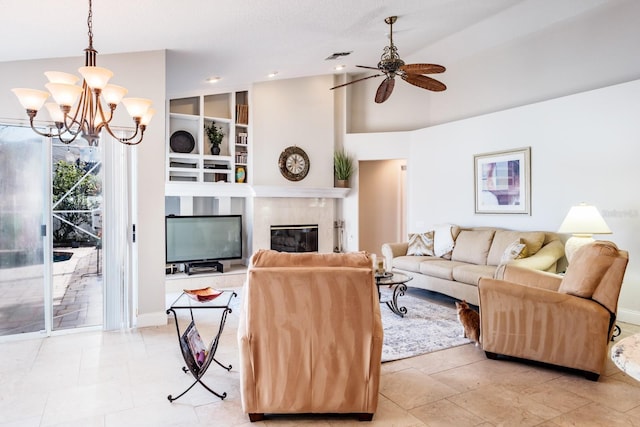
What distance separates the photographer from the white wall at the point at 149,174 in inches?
155

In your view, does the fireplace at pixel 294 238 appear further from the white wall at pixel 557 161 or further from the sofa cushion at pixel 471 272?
the sofa cushion at pixel 471 272

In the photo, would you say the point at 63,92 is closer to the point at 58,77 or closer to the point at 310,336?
the point at 58,77

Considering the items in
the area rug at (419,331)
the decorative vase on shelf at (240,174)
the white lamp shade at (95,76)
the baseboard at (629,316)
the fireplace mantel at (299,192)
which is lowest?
the area rug at (419,331)

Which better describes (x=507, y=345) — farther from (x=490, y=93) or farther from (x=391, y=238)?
(x=391, y=238)

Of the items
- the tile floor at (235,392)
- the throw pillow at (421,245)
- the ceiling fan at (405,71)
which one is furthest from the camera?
the throw pillow at (421,245)

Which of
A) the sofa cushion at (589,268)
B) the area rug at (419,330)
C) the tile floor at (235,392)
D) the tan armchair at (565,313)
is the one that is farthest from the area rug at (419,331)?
the sofa cushion at (589,268)

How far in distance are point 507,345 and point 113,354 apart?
3.26 m

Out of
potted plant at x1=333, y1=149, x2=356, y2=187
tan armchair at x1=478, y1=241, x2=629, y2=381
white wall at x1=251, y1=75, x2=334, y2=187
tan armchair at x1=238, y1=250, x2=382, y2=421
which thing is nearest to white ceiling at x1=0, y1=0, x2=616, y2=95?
white wall at x1=251, y1=75, x2=334, y2=187

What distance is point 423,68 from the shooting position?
13.6 ft

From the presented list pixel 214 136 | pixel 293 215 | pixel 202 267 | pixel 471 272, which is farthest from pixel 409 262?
pixel 214 136

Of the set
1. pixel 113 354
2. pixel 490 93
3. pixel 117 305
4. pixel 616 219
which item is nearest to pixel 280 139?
pixel 490 93

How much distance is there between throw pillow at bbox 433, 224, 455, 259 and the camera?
5.68 metres

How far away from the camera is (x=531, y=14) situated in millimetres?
4996

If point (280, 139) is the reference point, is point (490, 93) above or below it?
above
